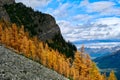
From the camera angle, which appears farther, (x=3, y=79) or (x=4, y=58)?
(x=4, y=58)

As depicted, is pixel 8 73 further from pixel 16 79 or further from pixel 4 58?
pixel 4 58

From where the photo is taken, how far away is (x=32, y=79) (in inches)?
2430

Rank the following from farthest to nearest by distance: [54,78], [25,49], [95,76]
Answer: [25,49] < [95,76] < [54,78]

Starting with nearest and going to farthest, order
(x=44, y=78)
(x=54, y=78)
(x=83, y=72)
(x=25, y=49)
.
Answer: (x=44, y=78)
(x=54, y=78)
(x=83, y=72)
(x=25, y=49)

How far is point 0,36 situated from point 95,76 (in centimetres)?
6508

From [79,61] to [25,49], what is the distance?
51012mm

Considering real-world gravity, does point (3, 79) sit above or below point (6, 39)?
below

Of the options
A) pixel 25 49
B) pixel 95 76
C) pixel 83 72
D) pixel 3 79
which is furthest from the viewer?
pixel 25 49

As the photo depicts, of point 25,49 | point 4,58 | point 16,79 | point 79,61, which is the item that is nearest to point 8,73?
point 16,79

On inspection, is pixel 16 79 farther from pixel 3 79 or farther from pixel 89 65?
pixel 89 65

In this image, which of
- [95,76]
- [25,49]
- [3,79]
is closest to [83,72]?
[95,76]

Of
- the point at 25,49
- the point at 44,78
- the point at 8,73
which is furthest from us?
the point at 25,49

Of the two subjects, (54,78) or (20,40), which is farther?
(20,40)

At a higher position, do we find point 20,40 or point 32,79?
point 20,40
